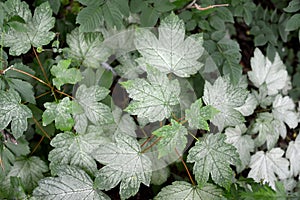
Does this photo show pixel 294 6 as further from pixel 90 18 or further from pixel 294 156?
pixel 90 18

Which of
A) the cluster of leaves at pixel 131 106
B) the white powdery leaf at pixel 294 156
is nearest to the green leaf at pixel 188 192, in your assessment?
the cluster of leaves at pixel 131 106

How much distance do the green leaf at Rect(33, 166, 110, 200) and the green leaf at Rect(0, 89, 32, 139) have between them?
24 cm

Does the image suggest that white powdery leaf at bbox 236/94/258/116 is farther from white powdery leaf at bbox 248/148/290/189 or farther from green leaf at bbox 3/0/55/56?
green leaf at bbox 3/0/55/56

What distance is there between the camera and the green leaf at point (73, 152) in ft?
5.46

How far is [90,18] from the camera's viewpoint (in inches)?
65.6

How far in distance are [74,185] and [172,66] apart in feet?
2.16

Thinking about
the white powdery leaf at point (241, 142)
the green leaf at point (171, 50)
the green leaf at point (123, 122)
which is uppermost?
the green leaf at point (171, 50)

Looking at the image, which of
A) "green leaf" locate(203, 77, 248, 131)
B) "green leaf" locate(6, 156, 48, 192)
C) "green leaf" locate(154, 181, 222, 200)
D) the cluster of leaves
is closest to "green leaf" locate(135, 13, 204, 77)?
the cluster of leaves

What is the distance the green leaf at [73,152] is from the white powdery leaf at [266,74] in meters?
0.96

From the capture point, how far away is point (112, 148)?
1.55 m

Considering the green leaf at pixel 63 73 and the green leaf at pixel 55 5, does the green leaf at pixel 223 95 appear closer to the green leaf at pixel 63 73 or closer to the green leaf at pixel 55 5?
the green leaf at pixel 63 73

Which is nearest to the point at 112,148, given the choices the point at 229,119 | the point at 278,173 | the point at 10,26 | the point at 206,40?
the point at 229,119

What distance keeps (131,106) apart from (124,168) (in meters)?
0.27

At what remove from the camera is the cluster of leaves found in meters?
1.53
